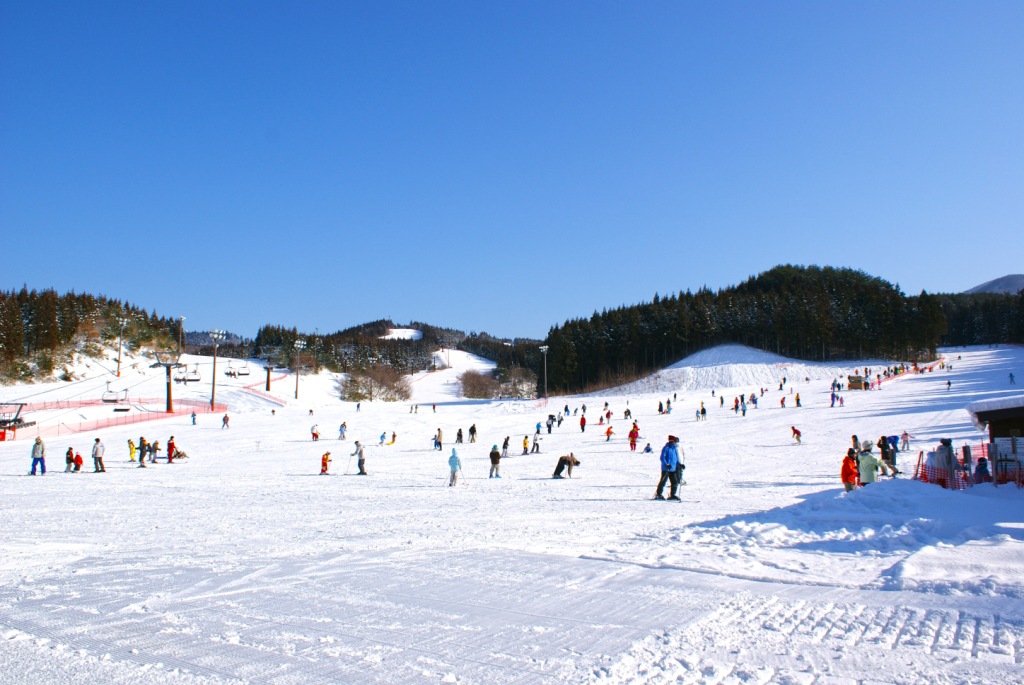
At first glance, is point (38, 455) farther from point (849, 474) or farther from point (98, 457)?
point (849, 474)

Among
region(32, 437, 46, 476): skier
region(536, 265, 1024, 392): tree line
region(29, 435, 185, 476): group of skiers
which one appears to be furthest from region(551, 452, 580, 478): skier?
region(536, 265, 1024, 392): tree line

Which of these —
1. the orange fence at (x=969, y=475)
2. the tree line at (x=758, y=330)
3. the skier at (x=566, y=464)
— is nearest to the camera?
the orange fence at (x=969, y=475)

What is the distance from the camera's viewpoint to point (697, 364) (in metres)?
85.3

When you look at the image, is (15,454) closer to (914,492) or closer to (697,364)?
(914,492)

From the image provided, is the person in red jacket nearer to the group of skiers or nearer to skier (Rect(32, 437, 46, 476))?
the group of skiers

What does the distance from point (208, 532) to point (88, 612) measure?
4.89 meters

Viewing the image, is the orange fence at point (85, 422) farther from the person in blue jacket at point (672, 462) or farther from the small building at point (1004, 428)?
the small building at point (1004, 428)

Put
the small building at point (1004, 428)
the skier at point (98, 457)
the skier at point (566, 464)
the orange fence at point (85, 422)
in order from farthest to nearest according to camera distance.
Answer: the orange fence at point (85, 422)
the skier at point (98, 457)
the skier at point (566, 464)
the small building at point (1004, 428)

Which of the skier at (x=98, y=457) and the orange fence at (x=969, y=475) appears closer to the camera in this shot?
the orange fence at (x=969, y=475)

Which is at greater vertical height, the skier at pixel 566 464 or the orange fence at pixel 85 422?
the orange fence at pixel 85 422

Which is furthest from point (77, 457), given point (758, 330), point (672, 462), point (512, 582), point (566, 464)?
point (758, 330)

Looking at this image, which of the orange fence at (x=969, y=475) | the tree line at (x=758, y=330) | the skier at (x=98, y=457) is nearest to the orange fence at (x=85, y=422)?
the skier at (x=98, y=457)

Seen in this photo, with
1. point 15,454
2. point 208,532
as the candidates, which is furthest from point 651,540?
point 15,454

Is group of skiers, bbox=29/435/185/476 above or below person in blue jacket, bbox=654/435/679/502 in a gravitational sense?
below
